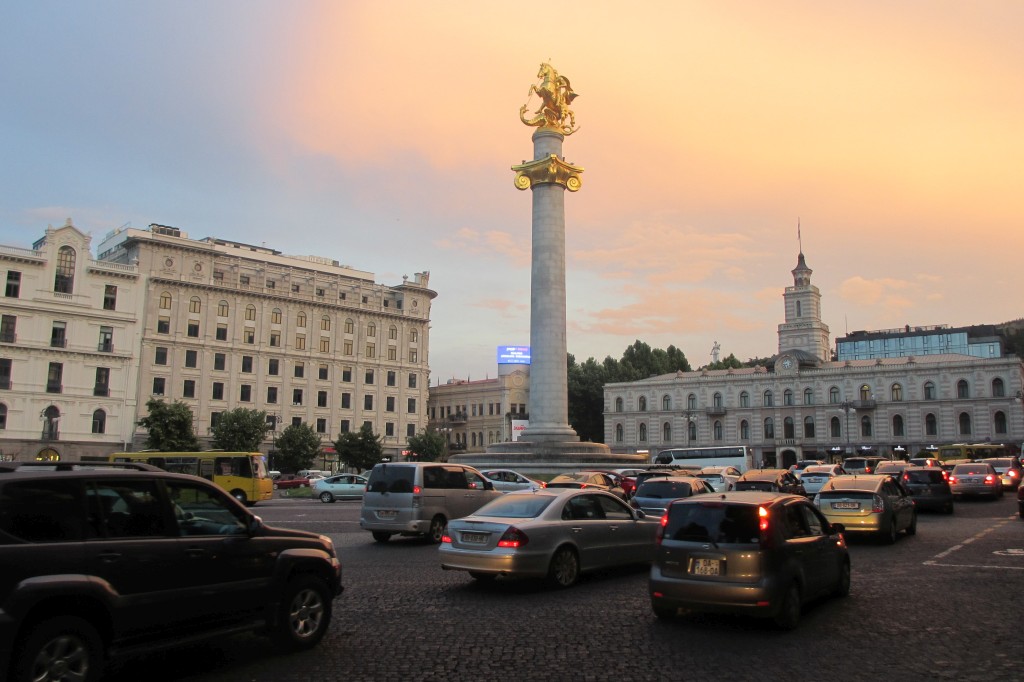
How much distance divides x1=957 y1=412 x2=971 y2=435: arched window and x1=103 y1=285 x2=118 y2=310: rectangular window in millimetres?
81832

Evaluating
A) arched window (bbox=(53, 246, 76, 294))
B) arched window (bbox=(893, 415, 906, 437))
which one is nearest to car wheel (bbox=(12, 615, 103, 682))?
arched window (bbox=(53, 246, 76, 294))

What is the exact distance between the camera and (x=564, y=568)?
13.1 meters

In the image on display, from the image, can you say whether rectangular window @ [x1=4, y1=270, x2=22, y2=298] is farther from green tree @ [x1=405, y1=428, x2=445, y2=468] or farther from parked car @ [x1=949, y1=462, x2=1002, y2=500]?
parked car @ [x1=949, y1=462, x2=1002, y2=500]

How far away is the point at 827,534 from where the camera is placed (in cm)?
1160

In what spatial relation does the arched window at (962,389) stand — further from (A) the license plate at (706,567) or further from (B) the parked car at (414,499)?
(A) the license plate at (706,567)

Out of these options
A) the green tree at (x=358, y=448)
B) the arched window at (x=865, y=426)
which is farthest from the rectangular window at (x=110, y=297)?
the arched window at (x=865, y=426)

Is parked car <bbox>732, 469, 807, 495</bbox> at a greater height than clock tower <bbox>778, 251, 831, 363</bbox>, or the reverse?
clock tower <bbox>778, 251, 831, 363</bbox>

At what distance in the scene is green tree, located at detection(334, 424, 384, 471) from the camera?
75.6 m

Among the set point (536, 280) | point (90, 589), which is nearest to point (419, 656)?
point (90, 589)

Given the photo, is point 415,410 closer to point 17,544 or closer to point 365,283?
point 365,283

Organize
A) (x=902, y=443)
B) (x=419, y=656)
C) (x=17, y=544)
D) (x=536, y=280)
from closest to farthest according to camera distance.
→ 1. (x=17, y=544)
2. (x=419, y=656)
3. (x=536, y=280)
4. (x=902, y=443)

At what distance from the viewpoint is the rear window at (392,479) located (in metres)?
19.7

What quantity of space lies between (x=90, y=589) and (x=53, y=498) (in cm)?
84

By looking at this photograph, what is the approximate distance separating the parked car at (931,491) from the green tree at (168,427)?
168 ft
